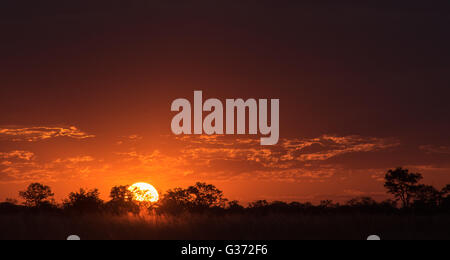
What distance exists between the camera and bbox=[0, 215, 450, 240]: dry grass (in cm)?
2219

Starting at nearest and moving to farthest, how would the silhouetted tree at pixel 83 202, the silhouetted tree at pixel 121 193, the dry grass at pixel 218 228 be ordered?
1. the dry grass at pixel 218 228
2. the silhouetted tree at pixel 83 202
3. the silhouetted tree at pixel 121 193

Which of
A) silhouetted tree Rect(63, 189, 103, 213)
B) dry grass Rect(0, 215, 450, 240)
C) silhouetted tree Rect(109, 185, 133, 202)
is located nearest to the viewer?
dry grass Rect(0, 215, 450, 240)

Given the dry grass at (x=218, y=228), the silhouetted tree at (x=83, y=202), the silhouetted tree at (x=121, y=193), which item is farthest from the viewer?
the silhouetted tree at (x=121, y=193)

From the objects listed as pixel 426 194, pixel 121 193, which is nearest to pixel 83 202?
pixel 121 193

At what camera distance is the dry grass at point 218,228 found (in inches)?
874

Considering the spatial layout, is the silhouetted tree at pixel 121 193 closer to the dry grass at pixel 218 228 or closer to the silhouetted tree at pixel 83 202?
the silhouetted tree at pixel 83 202

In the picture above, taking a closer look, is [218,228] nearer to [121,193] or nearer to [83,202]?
[83,202]

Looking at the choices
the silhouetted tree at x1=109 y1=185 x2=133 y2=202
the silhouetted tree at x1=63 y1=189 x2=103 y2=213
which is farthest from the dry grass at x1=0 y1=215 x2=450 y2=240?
the silhouetted tree at x1=109 y1=185 x2=133 y2=202

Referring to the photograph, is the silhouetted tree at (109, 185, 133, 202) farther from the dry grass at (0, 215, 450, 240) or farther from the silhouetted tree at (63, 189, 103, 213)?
the dry grass at (0, 215, 450, 240)

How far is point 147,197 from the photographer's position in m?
54.9

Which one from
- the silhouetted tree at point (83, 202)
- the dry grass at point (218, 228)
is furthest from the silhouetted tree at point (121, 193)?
the dry grass at point (218, 228)

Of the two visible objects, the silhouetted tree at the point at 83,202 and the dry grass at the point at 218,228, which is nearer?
the dry grass at the point at 218,228

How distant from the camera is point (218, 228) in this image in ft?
77.2
